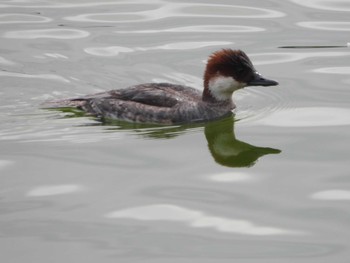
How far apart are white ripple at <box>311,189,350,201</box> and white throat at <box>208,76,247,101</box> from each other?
3.17m

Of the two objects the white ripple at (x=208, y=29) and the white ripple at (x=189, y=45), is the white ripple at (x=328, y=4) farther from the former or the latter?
the white ripple at (x=189, y=45)

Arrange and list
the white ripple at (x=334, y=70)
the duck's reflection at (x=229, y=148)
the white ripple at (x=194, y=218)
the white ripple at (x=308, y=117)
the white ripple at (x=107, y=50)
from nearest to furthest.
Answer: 1. the white ripple at (x=194, y=218)
2. the duck's reflection at (x=229, y=148)
3. the white ripple at (x=308, y=117)
4. the white ripple at (x=334, y=70)
5. the white ripple at (x=107, y=50)

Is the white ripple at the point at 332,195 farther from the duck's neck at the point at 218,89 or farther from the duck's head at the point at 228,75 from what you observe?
the duck's neck at the point at 218,89

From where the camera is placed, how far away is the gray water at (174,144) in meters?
8.84

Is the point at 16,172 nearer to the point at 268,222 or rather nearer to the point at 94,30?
the point at 268,222

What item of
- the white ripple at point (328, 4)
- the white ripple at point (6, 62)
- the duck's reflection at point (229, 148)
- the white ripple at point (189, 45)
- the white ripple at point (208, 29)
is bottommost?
the duck's reflection at point (229, 148)

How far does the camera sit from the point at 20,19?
1669 cm

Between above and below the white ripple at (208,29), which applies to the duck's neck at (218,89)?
below

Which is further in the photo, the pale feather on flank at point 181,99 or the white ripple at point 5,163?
the pale feather on flank at point 181,99

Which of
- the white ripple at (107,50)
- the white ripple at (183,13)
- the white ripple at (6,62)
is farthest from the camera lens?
the white ripple at (183,13)

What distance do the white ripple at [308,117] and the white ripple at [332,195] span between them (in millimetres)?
2318

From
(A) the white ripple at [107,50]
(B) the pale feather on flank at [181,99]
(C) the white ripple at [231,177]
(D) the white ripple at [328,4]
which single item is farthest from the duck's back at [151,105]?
(D) the white ripple at [328,4]

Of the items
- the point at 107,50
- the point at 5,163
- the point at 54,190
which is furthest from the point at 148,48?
the point at 54,190

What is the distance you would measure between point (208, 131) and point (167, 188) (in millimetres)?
2402
